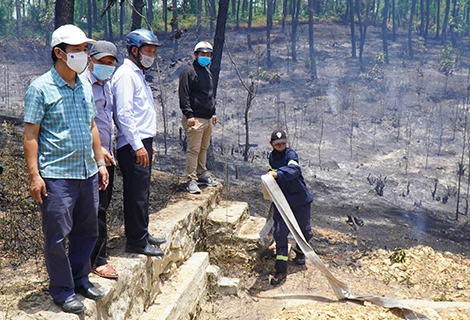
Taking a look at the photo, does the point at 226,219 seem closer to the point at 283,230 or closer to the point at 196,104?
the point at 283,230

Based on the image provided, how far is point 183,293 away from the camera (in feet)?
15.7

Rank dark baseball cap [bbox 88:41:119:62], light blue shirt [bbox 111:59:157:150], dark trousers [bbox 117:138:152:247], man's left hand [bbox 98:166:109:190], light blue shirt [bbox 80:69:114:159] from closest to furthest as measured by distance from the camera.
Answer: man's left hand [bbox 98:166:109:190], dark baseball cap [bbox 88:41:119:62], light blue shirt [bbox 80:69:114:159], light blue shirt [bbox 111:59:157:150], dark trousers [bbox 117:138:152:247]

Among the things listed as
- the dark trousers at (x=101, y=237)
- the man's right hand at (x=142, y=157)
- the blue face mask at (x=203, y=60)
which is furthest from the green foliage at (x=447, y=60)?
the dark trousers at (x=101, y=237)

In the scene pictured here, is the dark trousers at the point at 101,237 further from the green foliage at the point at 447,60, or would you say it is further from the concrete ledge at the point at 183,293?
the green foliage at the point at 447,60

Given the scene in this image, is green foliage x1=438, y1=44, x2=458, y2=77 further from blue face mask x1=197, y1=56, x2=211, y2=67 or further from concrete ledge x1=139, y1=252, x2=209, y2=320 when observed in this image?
concrete ledge x1=139, y1=252, x2=209, y2=320

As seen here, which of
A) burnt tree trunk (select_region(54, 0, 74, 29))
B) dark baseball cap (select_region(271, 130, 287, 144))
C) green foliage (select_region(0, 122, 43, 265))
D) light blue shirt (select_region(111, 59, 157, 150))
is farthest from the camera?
burnt tree trunk (select_region(54, 0, 74, 29))

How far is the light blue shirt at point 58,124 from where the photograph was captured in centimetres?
288

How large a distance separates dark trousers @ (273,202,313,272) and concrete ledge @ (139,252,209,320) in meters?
0.85

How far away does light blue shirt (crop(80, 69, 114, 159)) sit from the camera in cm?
372

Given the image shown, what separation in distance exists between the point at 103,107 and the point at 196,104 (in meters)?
2.55

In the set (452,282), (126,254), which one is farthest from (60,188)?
(452,282)

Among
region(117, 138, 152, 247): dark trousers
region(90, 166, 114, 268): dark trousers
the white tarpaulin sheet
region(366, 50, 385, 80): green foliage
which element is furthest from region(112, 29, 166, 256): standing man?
region(366, 50, 385, 80): green foliage

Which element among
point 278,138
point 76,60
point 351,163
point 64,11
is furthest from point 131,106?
point 351,163

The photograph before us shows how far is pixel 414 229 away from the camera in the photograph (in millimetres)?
10023
